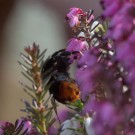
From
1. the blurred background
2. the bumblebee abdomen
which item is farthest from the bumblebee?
the blurred background

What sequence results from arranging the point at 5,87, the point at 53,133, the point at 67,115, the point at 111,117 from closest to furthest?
1. the point at 111,117
2. the point at 53,133
3. the point at 67,115
4. the point at 5,87

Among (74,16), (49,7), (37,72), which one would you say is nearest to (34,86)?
(37,72)

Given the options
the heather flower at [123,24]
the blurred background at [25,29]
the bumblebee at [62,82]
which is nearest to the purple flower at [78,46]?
the bumblebee at [62,82]

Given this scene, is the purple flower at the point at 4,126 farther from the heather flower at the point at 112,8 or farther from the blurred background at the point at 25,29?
the blurred background at the point at 25,29

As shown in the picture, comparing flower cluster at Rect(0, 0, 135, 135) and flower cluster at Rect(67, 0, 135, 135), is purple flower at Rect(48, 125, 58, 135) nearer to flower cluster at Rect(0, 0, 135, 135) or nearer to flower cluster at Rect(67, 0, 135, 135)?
flower cluster at Rect(0, 0, 135, 135)

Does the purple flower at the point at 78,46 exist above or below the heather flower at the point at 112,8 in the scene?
above

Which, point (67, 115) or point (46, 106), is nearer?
point (46, 106)

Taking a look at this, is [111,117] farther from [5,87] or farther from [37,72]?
[5,87]

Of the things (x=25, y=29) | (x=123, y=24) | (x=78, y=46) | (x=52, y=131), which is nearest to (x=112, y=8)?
(x=123, y=24)

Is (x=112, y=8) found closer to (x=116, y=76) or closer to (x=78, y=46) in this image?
(x=116, y=76)
